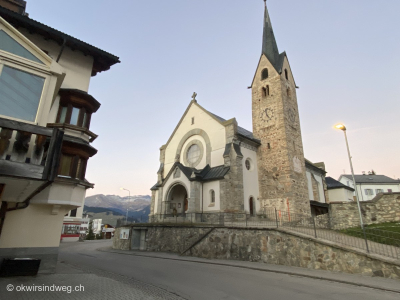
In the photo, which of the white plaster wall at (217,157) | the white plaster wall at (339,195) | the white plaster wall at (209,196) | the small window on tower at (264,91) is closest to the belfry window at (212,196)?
the white plaster wall at (209,196)

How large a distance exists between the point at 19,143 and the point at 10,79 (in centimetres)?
274

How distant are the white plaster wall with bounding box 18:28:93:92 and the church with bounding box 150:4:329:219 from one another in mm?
14126

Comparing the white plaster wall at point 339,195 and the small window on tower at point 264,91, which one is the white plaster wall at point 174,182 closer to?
the small window on tower at point 264,91

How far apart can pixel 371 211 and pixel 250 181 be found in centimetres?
1064

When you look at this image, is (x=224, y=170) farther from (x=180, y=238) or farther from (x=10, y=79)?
(x=10, y=79)

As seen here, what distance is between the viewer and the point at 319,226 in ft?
59.6

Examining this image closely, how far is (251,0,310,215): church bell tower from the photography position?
80.1ft

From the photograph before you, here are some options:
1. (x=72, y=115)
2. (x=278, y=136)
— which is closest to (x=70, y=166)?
(x=72, y=115)

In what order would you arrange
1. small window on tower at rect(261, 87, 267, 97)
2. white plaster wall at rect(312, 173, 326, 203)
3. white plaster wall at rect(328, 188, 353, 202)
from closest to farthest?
small window on tower at rect(261, 87, 267, 97) < white plaster wall at rect(312, 173, 326, 203) < white plaster wall at rect(328, 188, 353, 202)

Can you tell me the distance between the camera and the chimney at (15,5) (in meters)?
12.9

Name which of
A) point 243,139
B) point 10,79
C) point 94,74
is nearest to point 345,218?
point 243,139

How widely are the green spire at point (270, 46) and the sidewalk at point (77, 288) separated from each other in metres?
28.2

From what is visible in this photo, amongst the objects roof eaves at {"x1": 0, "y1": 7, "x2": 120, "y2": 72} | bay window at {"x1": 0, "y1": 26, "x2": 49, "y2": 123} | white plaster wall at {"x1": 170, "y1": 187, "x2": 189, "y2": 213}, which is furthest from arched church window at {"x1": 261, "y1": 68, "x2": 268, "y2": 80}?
bay window at {"x1": 0, "y1": 26, "x2": 49, "y2": 123}

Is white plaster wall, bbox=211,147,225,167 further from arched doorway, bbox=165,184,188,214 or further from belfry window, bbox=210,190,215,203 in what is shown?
arched doorway, bbox=165,184,188,214
